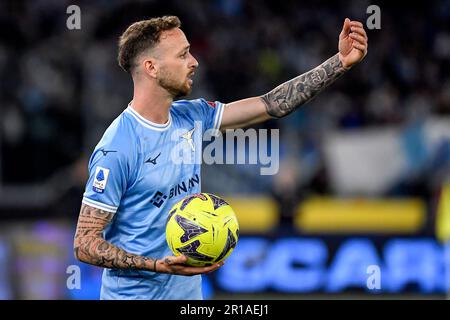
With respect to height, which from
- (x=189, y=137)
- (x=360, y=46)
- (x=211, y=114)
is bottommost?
(x=189, y=137)

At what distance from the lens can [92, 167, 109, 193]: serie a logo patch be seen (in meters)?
5.77

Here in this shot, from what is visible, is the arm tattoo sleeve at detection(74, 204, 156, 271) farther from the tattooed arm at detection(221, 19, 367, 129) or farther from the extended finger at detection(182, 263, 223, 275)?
the tattooed arm at detection(221, 19, 367, 129)

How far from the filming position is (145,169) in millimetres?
5945

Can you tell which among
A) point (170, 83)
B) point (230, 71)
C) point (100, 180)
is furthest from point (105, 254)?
point (230, 71)

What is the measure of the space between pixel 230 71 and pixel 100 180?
12.2 metres

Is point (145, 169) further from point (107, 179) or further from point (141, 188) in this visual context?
point (107, 179)

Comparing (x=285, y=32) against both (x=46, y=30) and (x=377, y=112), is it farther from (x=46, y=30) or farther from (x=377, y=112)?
(x=46, y=30)

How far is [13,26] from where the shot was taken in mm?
18203

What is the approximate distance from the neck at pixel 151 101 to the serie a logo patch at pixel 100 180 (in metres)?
0.49

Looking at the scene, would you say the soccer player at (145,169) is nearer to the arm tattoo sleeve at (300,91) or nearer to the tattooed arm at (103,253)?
Answer: the tattooed arm at (103,253)

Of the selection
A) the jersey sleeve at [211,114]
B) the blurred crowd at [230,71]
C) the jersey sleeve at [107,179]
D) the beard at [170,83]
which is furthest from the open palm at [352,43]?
the blurred crowd at [230,71]
